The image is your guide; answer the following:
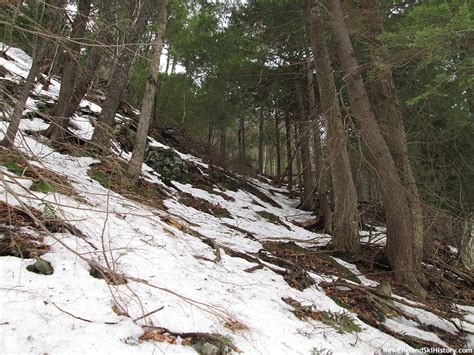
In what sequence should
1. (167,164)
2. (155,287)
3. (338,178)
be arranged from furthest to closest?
(167,164) → (338,178) → (155,287)

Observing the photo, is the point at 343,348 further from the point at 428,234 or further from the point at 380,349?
the point at 428,234

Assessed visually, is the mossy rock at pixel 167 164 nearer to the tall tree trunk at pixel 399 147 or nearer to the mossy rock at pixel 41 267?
the tall tree trunk at pixel 399 147

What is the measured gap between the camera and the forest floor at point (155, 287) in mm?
2498

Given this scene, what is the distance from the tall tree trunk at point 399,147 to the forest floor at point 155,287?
1.15 meters

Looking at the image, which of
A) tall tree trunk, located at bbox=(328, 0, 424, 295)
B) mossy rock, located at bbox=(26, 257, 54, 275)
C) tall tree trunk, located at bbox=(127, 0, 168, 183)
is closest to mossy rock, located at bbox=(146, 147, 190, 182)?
tall tree trunk, located at bbox=(127, 0, 168, 183)

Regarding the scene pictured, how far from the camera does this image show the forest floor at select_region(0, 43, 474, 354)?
250 centimetres

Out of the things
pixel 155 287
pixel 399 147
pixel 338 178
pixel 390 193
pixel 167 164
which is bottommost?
pixel 155 287

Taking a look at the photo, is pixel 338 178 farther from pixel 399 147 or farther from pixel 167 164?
pixel 167 164

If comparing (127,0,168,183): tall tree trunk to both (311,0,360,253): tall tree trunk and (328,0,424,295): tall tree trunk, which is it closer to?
(311,0,360,253): tall tree trunk

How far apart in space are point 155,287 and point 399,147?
639cm

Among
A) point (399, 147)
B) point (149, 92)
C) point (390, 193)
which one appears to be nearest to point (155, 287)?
point (390, 193)

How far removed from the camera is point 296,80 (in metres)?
12.7

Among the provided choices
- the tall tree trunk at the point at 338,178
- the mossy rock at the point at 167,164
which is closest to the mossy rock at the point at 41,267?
the tall tree trunk at the point at 338,178

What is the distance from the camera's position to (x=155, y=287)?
2336 mm
